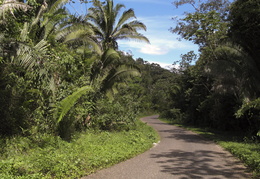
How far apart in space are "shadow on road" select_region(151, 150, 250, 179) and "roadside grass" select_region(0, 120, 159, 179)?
1.23 m

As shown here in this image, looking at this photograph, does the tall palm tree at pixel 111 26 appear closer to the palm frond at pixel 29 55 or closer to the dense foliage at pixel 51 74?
the dense foliage at pixel 51 74

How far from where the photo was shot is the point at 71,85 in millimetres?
10242

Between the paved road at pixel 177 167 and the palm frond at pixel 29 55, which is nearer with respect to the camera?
the paved road at pixel 177 167

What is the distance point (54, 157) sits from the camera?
6.50 m

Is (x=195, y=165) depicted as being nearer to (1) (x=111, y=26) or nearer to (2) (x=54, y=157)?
(2) (x=54, y=157)

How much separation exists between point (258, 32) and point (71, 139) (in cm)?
1052

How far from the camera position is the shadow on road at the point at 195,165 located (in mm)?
6809

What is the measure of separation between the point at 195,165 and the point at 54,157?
4.10 m

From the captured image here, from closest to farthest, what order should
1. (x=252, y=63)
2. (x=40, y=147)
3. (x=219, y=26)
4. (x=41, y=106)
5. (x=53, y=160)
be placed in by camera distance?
(x=53, y=160), (x=40, y=147), (x=41, y=106), (x=252, y=63), (x=219, y=26)

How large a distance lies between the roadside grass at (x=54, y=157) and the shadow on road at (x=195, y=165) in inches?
48.3

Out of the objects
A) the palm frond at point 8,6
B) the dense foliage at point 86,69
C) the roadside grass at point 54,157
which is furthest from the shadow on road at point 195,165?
the palm frond at point 8,6

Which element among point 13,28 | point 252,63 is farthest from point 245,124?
point 13,28

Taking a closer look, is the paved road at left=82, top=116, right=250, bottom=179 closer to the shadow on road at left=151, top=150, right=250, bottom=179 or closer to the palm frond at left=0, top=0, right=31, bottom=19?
the shadow on road at left=151, top=150, right=250, bottom=179

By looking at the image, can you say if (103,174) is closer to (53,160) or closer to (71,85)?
(53,160)
